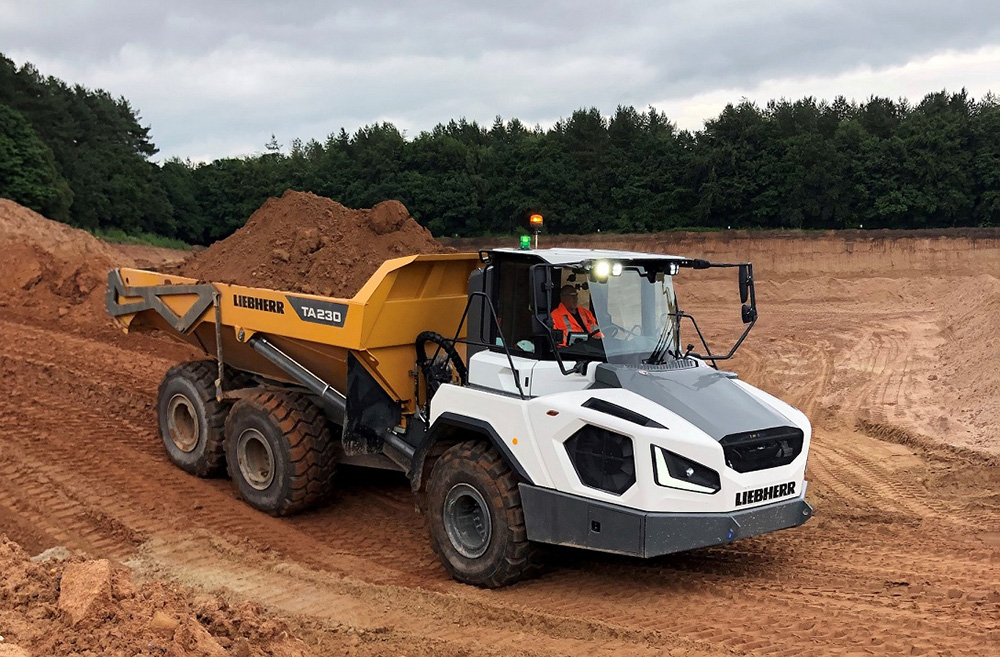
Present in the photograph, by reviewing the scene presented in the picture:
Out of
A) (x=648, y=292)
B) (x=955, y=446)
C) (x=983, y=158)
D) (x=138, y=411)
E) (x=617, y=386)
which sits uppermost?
(x=983, y=158)

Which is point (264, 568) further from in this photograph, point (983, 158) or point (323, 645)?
point (983, 158)

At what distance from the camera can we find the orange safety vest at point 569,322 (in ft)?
19.7

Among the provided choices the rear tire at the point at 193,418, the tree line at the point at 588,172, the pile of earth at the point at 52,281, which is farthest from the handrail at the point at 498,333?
the tree line at the point at 588,172

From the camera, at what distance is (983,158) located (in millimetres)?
34812

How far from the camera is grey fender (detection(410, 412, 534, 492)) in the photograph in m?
5.99

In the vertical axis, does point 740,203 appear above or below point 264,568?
above

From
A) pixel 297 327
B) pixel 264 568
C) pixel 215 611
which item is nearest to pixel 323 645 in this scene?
pixel 215 611

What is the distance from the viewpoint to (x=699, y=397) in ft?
18.9

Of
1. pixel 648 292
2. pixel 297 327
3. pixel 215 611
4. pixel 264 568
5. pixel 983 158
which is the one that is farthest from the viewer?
pixel 983 158

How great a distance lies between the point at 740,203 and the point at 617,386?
3375cm

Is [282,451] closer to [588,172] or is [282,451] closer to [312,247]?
[312,247]

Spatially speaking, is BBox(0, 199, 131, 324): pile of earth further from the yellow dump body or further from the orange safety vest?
the orange safety vest

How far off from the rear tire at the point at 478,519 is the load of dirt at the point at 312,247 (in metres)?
2.15

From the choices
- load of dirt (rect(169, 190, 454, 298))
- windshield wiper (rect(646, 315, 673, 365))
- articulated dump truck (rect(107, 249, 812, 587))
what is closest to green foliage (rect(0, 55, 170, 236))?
load of dirt (rect(169, 190, 454, 298))
